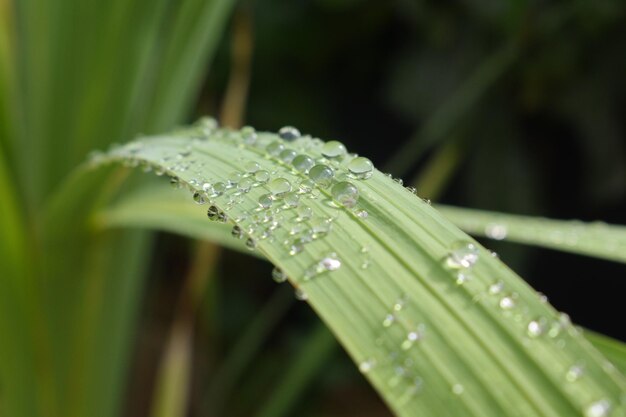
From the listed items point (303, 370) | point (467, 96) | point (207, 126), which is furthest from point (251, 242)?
point (467, 96)

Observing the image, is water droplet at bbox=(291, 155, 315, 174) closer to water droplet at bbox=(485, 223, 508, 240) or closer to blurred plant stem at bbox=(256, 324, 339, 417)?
water droplet at bbox=(485, 223, 508, 240)

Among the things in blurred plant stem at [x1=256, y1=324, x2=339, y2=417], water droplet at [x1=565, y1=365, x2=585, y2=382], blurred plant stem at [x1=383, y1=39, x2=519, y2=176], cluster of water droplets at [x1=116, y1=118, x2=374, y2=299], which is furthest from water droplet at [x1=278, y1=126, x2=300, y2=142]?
blurred plant stem at [x1=383, y1=39, x2=519, y2=176]

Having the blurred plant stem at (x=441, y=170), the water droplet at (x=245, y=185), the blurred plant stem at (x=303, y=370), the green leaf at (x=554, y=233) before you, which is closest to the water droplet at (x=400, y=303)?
the water droplet at (x=245, y=185)

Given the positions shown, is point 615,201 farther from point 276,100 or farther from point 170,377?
point 170,377

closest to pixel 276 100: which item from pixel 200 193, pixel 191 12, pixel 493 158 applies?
pixel 493 158

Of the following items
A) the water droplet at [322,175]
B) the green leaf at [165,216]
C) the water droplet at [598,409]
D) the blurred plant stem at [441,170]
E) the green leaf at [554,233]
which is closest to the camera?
the water droplet at [598,409]

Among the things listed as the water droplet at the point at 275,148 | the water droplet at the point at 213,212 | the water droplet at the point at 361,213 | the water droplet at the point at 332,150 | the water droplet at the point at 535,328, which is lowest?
the water droplet at the point at 535,328

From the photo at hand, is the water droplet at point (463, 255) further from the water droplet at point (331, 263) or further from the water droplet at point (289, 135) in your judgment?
the water droplet at point (289, 135)

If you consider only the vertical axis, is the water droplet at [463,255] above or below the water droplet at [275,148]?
below

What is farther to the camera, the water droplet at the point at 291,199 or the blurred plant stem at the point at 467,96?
the blurred plant stem at the point at 467,96
